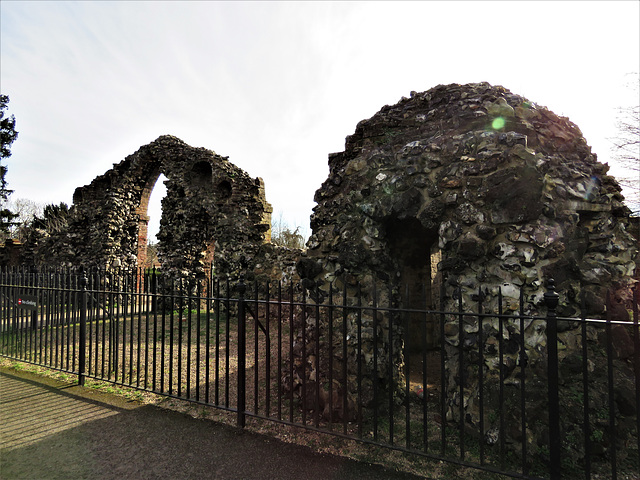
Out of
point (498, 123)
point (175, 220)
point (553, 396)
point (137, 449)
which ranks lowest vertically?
point (137, 449)

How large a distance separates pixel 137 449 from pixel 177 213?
34.5 ft

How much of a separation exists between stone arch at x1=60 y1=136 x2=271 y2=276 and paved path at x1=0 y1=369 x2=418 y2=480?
7.29 m

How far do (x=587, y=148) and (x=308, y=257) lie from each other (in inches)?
153

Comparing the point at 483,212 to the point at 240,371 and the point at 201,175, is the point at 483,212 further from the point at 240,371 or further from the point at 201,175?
the point at 201,175

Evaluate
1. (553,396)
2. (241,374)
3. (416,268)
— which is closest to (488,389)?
(553,396)

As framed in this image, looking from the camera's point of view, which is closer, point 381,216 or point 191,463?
point 191,463

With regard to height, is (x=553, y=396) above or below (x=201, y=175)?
below

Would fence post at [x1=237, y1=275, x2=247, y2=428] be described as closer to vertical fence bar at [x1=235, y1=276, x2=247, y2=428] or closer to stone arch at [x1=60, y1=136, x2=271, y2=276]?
vertical fence bar at [x1=235, y1=276, x2=247, y2=428]

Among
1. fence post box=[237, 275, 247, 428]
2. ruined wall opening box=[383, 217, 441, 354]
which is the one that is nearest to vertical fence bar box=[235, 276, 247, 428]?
fence post box=[237, 275, 247, 428]

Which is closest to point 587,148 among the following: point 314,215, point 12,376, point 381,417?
point 314,215

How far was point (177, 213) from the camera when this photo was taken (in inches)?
506

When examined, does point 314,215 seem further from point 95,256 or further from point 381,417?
point 95,256

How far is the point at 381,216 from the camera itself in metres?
4.45

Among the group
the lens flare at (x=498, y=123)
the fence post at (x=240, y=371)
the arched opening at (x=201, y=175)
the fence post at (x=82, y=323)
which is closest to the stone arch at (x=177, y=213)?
the arched opening at (x=201, y=175)
